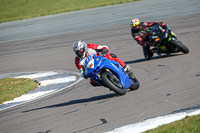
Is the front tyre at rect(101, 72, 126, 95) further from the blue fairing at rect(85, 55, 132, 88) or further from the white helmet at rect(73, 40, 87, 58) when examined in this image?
the white helmet at rect(73, 40, 87, 58)

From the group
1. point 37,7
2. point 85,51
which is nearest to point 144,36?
point 85,51

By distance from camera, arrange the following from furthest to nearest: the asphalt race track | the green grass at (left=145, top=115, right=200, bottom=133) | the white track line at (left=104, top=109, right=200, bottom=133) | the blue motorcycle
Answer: the blue motorcycle
the asphalt race track
the white track line at (left=104, top=109, right=200, bottom=133)
the green grass at (left=145, top=115, right=200, bottom=133)

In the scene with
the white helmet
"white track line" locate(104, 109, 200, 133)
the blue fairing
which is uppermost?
the white helmet

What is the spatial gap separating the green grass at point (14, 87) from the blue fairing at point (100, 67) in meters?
3.36

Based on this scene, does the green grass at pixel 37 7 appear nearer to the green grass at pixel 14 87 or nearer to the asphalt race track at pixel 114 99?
the asphalt race track at pixel 114 99

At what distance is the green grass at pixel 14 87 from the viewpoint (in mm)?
10773

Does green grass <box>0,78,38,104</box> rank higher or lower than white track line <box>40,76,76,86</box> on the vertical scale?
higher

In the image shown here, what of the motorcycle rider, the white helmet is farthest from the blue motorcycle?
the motorcycle rider

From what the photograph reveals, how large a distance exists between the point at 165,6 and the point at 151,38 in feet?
47.8

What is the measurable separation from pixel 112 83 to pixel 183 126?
2.98 m

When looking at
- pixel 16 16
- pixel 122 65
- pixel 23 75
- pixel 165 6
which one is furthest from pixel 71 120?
pixel 16 16

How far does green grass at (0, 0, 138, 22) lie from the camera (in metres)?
35.6

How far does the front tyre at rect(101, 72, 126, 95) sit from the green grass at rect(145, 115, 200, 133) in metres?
2.58

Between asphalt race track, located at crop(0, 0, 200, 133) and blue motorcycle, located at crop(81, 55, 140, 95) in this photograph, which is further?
blue motorcycle, located at crop(81, 55, 140, 95)
